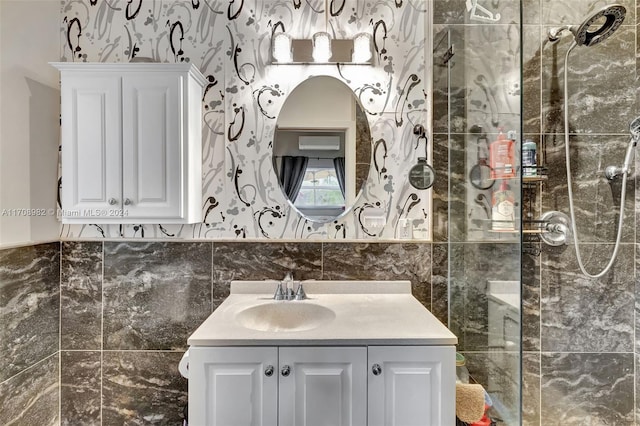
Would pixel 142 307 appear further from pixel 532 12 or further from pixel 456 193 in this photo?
pixel 532 12

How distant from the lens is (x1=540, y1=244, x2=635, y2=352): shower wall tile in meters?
1.71

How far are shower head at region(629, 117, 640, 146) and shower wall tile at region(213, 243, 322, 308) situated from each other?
1.64 m

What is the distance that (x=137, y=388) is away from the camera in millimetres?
1827

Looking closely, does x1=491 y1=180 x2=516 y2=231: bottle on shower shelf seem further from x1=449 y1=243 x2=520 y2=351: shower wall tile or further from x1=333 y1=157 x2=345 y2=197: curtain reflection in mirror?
x1=333 y1=157 x2=345 y2=197: curtain reflection in mirror

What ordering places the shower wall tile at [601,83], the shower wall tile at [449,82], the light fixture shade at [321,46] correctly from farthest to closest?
the light fixture shade at [321,46]
the shower wall tile at [601,83]
the shower wall tile at [449,82]

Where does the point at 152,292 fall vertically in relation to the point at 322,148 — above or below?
below

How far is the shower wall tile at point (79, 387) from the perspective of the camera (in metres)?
1.83

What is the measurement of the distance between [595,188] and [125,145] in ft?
7.29

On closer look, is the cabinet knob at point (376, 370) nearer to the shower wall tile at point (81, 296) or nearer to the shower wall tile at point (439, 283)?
the shower wall tile at point (439, 283)

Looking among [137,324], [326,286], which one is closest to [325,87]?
[326,286]

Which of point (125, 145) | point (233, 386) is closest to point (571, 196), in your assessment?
point (233, 386)

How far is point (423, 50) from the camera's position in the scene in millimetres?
1859

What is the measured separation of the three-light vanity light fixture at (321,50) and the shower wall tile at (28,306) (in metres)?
1.53

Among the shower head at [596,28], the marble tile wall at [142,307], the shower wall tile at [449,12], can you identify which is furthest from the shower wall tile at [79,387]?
the shower head at [596,28]
